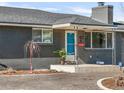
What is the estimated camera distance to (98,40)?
26844 millimetres

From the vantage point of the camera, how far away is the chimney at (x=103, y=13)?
27.2 meters

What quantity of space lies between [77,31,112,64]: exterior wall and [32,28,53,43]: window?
229cm

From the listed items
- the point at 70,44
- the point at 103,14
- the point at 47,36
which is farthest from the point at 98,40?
the point at 47,36

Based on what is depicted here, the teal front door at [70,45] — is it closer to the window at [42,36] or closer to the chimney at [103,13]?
the window at [42,36]

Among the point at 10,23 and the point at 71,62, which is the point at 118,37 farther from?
the point at 10,23

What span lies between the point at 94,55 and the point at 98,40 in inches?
55.7

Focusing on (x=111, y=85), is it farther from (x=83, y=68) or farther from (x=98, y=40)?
(x=98, y=40)

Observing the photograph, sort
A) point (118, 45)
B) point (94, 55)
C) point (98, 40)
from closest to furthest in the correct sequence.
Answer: point (94, 55)
point (98, 40)
point (118, 45)

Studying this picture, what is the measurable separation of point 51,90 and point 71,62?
458 inches

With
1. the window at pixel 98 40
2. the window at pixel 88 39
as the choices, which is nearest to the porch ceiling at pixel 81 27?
the window at pixel 88 39

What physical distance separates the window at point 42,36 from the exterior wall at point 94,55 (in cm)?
229

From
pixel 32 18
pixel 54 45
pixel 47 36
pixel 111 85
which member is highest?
pixel 32 18

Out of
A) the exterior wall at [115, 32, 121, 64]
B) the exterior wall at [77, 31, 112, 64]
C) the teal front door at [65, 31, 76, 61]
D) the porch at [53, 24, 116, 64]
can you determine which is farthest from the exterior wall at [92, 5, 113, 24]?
the teal front door at [65, 31, 76, 61]

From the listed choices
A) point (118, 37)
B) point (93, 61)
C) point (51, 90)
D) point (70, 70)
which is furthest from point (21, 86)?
point (118, 37)
